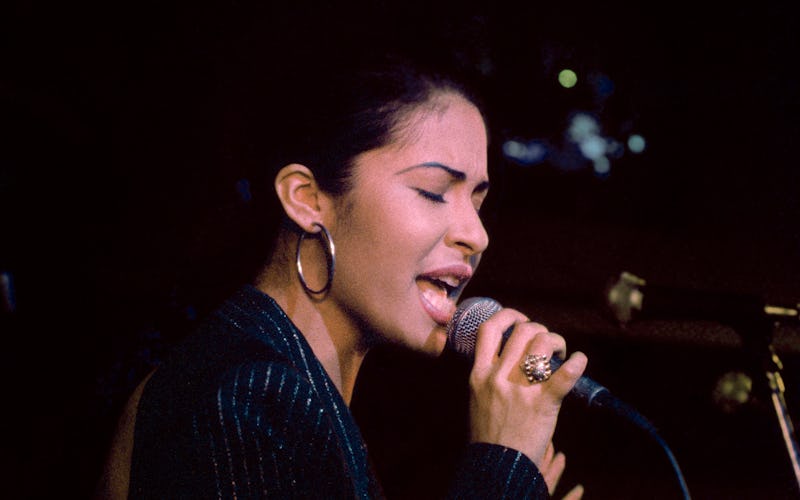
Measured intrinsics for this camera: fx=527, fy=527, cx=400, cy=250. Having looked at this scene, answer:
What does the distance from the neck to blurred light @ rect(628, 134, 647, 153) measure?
2.57m

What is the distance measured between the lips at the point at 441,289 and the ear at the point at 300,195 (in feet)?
0.92

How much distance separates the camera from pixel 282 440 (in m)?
0.86

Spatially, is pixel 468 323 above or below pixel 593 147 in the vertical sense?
below

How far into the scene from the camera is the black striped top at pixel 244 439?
0.82m

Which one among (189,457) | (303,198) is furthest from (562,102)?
(189,457)

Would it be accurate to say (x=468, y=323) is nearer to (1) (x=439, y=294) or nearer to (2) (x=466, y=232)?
(1) (x=439, y=294)

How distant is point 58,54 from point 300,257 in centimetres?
184

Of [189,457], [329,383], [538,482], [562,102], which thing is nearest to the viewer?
[189,457]

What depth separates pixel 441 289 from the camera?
126 centimetres

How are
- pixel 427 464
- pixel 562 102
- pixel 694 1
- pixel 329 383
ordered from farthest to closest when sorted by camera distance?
pixel 562 102
pixel 694 1
pixel 427 464
pixel 329 383

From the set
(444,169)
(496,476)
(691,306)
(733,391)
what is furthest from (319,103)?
(733,391)

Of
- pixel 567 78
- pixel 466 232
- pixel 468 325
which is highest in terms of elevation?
pixel 567 78

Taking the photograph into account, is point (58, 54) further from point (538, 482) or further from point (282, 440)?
point (538, 482)

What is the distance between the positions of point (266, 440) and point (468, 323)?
0.52 meters
